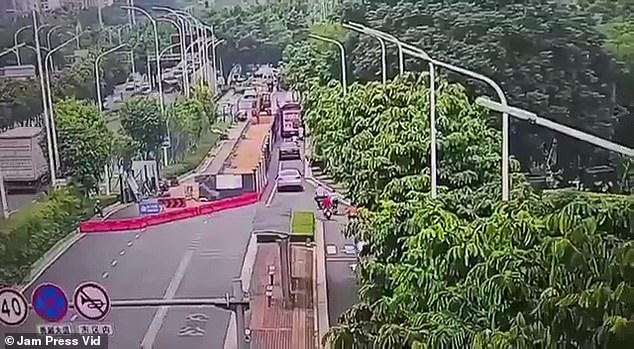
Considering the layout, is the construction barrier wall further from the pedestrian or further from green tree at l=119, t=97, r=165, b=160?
the pedestrian

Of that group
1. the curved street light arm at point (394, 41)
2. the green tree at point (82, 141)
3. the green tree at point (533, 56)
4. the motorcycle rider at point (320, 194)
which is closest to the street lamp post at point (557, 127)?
the green tree at point (533, 56)

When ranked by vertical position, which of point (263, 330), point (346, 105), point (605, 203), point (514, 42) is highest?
point (514, 42)

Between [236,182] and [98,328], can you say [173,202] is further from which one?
[98,328]

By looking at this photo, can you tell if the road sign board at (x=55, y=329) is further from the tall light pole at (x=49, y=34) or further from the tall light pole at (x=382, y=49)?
the tall light pole at (x=382, y=49)

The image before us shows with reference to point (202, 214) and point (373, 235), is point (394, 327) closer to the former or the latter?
point (373, 235)

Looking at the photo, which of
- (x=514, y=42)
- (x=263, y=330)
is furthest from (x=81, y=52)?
(x=514, y=42)

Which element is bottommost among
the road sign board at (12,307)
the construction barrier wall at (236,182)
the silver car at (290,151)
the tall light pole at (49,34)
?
the road sign board at (12,307)
